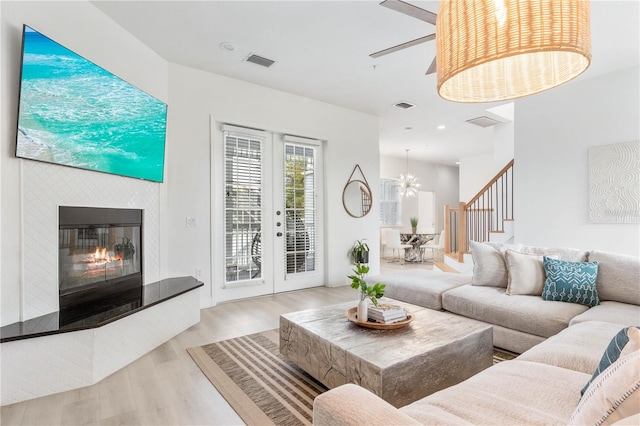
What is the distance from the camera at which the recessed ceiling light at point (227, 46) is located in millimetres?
3381

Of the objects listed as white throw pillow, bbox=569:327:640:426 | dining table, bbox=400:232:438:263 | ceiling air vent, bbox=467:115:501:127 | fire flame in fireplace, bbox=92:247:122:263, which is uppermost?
ceiling air vent, bbox=467:115:501:127

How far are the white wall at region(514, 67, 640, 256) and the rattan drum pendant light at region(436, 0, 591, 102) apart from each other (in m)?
3.50

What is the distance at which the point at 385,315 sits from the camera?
2162mm

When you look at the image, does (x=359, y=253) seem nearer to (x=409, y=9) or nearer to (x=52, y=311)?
(x=409, y=9)

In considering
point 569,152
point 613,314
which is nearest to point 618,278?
point 613,314

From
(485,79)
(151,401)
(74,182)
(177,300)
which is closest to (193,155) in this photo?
(74,182)

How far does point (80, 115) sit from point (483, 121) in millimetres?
6016

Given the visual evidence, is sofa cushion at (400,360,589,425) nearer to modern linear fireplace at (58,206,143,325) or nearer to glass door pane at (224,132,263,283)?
modern linear fireplace at (58,206,143,325)

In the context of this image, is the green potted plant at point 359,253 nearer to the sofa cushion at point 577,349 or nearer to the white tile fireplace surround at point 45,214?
the sofa cushion at point 577,349

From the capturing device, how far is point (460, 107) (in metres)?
5.31

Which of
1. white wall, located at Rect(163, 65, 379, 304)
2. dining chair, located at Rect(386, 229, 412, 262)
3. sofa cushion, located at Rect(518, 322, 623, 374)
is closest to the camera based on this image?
sofa cushion, located at Rect(518, 322, 623, 374)

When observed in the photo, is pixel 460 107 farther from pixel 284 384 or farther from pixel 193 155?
pixel 284 384

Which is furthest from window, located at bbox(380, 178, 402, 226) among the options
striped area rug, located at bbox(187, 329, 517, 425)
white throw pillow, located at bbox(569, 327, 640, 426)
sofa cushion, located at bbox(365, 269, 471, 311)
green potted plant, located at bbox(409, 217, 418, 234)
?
white throw pillow, located at bbox(569, 327, 640, 426)

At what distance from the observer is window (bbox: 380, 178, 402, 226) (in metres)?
9.34
